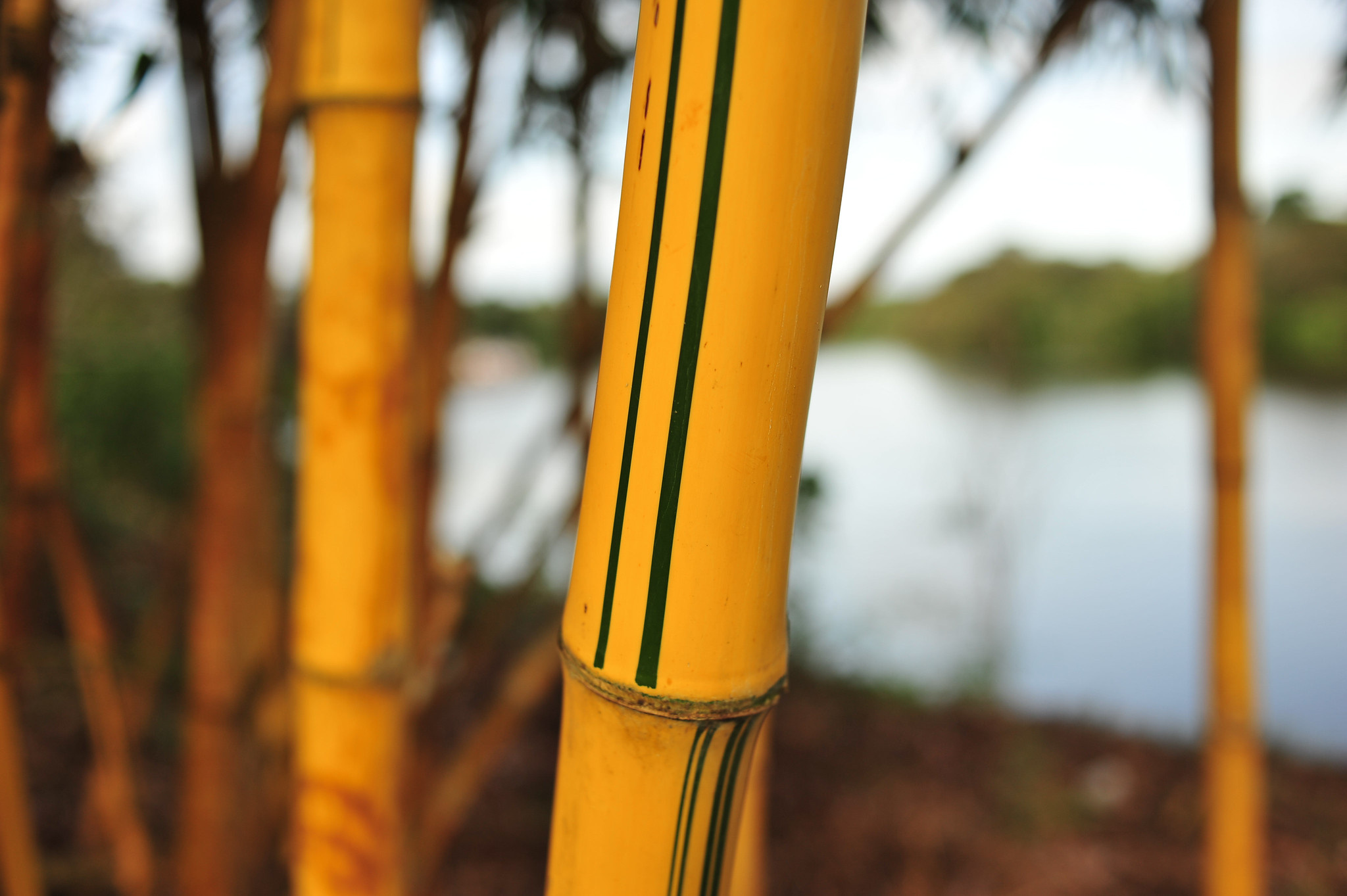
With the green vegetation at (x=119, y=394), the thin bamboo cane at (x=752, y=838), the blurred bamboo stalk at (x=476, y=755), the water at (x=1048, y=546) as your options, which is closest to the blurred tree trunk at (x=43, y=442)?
the blurred bamboo stalk at (x=476, y=755)

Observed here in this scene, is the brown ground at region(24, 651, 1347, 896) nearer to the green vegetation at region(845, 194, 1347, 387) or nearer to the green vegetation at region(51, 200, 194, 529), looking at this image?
the green vegetation at region(845, 194, 1347, 387)

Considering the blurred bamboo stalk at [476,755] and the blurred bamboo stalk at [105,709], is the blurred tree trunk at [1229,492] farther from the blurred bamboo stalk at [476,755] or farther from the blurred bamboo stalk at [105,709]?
the blurred bamboo stalk at [105,709]

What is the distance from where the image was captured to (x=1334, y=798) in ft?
6.15

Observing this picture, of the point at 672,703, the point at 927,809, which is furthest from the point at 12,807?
A: the point at 927,809

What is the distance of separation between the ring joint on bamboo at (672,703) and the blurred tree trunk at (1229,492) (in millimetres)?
726

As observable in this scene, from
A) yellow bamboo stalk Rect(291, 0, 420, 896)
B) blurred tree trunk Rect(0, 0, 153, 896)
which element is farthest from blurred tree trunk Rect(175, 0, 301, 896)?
yellow bamboo stalk Rect(291, 0, 420, 896)

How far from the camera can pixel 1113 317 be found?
3283 mm

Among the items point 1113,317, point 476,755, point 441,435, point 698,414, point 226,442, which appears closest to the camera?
point 698,414

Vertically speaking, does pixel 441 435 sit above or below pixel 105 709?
above

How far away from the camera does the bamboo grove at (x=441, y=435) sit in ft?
0.95

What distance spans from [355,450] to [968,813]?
1.70m

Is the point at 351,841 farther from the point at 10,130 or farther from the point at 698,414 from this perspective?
the point at 10,130

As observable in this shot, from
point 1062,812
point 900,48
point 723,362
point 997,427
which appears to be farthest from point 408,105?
point 997,427

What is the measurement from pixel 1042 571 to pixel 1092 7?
2.13 metres
